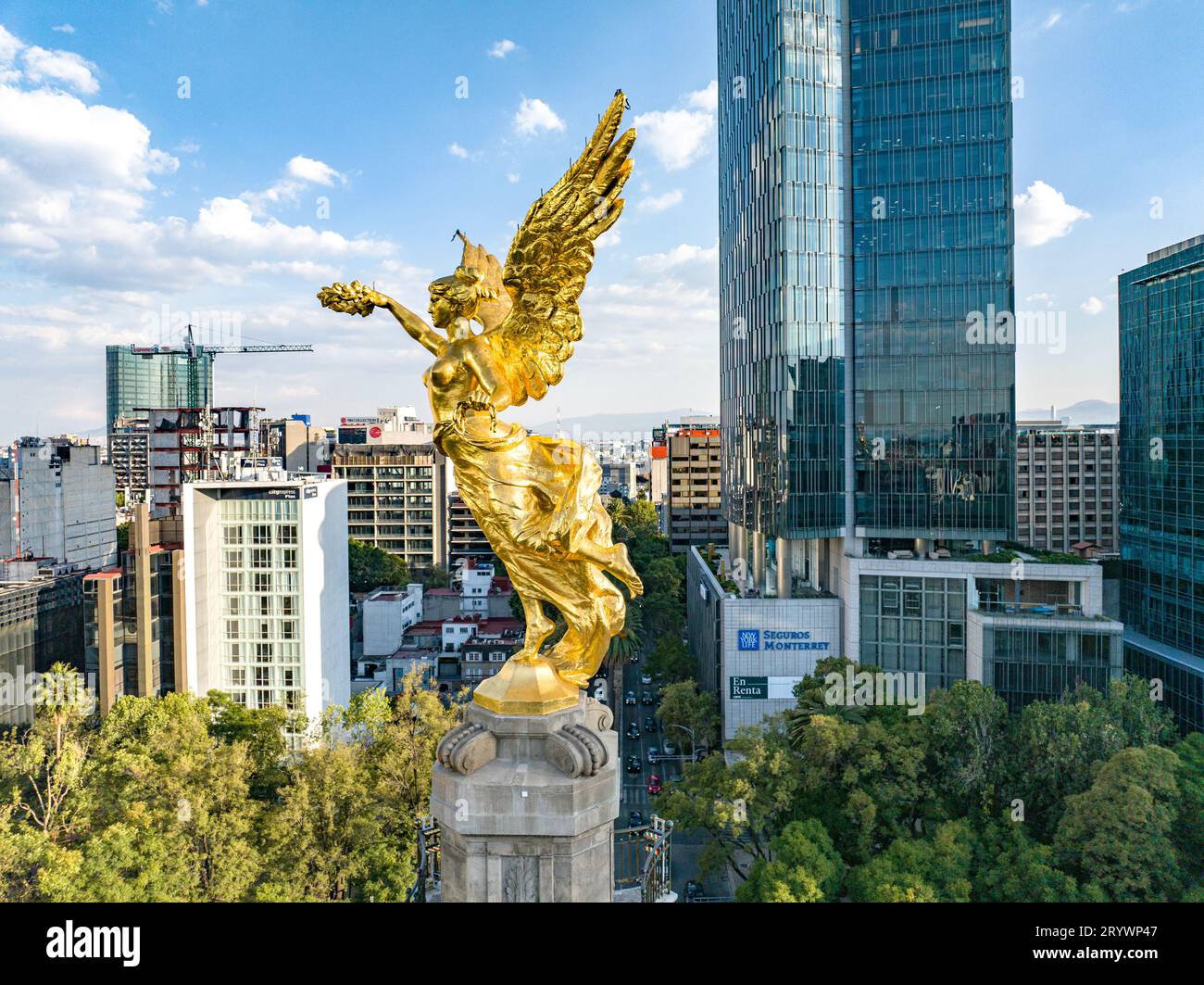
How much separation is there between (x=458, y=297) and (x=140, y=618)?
26.1m

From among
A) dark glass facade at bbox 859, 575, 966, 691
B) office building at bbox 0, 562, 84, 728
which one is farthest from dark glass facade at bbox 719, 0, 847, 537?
office building at bbox 0, 562, 84, 728

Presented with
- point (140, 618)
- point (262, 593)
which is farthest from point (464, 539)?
point (140, 618)

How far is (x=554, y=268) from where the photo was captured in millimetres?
7824

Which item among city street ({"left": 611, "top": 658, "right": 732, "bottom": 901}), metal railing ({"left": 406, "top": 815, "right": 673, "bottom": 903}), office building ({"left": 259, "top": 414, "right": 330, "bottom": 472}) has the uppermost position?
office building ({"left": 259, "top": 414, "right": 330, "bottom": 472})

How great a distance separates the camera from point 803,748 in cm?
1784

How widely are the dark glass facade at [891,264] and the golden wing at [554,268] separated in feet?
87.0

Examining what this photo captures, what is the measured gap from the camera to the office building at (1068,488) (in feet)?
227

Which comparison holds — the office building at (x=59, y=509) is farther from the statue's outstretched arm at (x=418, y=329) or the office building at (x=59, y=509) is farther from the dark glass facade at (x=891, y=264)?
the statue's outstretched arm at (x=418, y=329)

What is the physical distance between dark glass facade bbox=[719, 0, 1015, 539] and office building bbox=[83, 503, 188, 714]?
80.7 ft

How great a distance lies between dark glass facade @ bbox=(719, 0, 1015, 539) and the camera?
1254 inches

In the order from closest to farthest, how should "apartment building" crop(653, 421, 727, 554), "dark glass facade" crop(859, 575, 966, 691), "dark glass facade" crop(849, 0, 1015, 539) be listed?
1. "dark glass facade" crop(859, 575, 966, 691)
2. "dark glass facade" crop(849, 0, 1015, 539)
3. "apartment building" crop(653, 421, 727, 554)

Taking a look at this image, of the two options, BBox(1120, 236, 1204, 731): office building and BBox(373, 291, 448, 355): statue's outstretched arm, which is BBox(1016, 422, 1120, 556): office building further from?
BBox(373, 291, 448, 355): statue's outstretched arm
